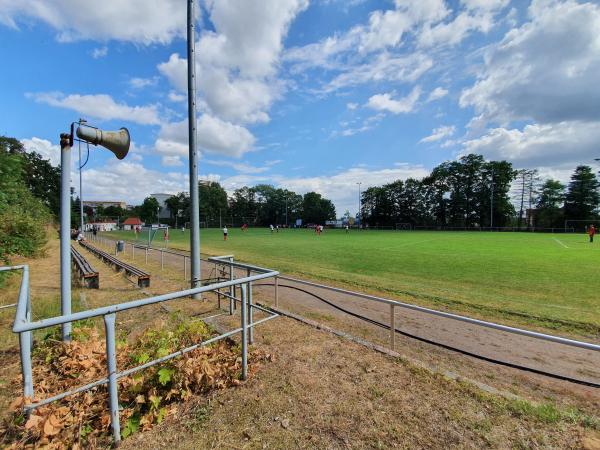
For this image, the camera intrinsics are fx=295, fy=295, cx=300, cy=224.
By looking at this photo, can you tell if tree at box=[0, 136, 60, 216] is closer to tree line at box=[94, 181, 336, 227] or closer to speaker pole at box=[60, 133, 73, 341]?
tree line at box=[94, 181, 336, 227]

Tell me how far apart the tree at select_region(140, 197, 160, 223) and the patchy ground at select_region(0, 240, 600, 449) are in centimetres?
11567

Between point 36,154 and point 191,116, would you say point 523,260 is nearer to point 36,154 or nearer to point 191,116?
point 191,116

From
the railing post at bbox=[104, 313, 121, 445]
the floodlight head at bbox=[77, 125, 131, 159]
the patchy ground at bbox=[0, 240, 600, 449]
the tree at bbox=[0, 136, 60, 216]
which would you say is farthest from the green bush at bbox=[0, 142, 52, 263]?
the tree at bbox=[0, 136, 60, 216]

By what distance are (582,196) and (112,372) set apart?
273ft

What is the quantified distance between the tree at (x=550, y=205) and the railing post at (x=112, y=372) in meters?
79.0

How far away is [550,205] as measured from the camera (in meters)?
68.6

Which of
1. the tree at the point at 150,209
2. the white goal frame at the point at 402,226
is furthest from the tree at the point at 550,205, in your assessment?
the tree at the point at 150,209

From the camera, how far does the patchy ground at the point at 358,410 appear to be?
7.88ft

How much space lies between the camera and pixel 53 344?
3641 mm

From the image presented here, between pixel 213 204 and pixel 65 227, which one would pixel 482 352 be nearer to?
pixel 65 227

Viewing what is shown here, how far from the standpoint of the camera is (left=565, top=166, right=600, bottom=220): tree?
59406mm

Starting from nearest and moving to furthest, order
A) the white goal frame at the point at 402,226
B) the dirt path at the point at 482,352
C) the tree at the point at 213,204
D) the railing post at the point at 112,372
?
the railing post at the point at 112,372
the dirt path at the point at 482,352
the white goal frame at the point at 402,226
the tree at the point at 213,204

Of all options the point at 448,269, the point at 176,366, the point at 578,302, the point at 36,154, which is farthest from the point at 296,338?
the point at 36,154

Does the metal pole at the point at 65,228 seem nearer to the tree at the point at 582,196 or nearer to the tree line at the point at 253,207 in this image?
the tree at the point at 582,196
